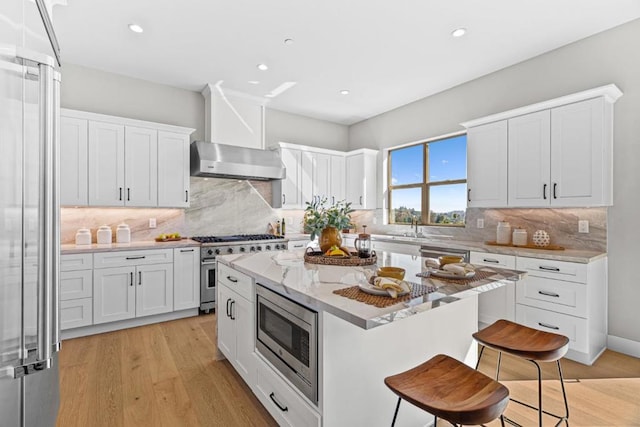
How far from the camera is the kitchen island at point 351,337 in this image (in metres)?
1.36

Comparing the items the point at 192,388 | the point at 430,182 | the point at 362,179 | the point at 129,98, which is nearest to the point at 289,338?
the point at 192,388

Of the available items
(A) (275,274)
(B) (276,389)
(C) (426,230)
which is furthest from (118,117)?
(C) (426,230)

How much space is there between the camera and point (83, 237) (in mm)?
3512

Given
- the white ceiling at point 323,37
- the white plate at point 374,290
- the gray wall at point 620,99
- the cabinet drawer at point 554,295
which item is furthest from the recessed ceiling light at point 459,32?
the white plate at point 374,290

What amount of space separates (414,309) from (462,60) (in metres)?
3.34

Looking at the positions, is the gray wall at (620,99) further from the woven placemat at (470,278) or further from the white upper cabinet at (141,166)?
the white upper cabinet at (141,166)

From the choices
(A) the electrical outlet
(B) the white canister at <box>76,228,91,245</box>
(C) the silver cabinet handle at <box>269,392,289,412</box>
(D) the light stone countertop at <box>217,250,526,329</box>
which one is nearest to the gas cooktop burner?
(B) the white canister at <box>76,228,91,245</box>

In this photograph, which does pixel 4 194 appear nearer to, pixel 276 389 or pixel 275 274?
pixel 275 274

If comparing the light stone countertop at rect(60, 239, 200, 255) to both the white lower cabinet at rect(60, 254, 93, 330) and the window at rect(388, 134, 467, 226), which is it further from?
the window at rect(388, 134, 467, 226)

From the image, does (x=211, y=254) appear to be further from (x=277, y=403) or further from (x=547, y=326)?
(x=547, y=326)

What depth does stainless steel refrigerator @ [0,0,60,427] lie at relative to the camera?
86 cm

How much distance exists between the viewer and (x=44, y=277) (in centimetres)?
104

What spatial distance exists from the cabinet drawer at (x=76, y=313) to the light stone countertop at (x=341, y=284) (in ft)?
6.09

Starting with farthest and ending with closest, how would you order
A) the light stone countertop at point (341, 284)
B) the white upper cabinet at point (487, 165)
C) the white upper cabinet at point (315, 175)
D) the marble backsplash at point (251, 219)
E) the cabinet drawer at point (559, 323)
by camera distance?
the white upper cabinet at point (315, 175) < the white upper cabinet at point (487, 165) < the marble backsplash at point (251, 219) < the cabinet drawer at point (559, 323) < the light stone countertop at point (341, 284)
